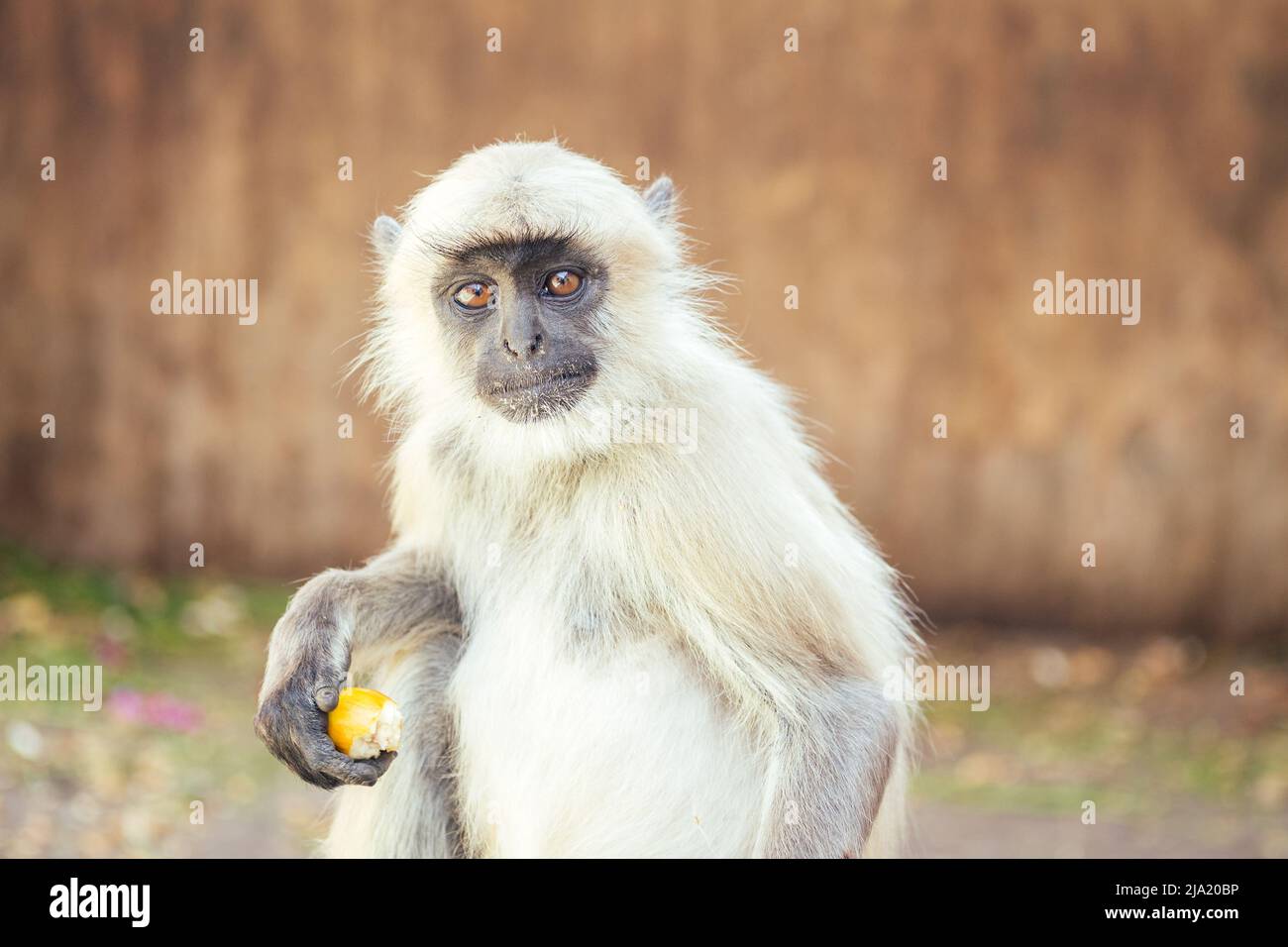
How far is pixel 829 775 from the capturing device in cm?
435

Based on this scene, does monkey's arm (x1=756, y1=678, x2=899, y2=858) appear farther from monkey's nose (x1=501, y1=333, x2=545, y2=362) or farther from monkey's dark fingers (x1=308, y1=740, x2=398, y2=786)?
monkey's nose (x1=501, y1=333, x2=545, y2=362)

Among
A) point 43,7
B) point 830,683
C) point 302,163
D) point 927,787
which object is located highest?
point 43,7

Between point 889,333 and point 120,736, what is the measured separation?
630cm

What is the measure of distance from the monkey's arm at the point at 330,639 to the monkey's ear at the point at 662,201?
1479 mm

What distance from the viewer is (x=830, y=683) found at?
14.9 feet

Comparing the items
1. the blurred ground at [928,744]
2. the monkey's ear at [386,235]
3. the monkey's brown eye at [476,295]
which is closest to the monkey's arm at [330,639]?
the monkey's brown eye at [476,295]

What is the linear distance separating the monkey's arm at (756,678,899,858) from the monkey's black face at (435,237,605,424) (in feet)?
4.04

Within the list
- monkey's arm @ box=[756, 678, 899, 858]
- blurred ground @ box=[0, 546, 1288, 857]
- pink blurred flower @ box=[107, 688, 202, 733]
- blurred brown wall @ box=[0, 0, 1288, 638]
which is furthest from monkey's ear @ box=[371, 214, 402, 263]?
blurred brown wall @ box=[0, 0, 1288, 638]

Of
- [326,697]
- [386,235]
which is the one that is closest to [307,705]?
[326,697]

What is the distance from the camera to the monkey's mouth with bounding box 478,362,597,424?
4.64m

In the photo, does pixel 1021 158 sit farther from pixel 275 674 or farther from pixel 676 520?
pixel 275 674

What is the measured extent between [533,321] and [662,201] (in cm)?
99

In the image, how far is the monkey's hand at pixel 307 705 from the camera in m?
4.33

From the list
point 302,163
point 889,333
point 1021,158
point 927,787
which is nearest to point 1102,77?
point 1021,158
